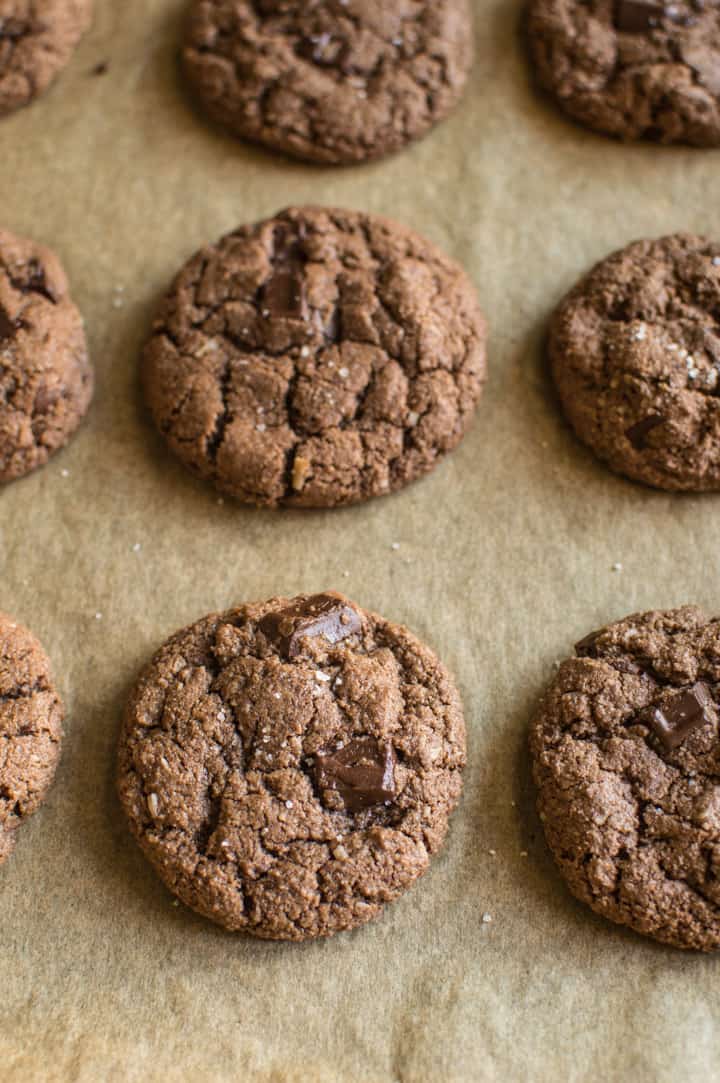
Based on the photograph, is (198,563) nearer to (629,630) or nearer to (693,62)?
(629,630)

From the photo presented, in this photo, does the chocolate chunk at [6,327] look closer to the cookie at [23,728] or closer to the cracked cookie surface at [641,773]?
the cookie at [23,728]

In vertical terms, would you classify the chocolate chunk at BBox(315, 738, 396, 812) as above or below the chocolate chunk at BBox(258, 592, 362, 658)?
below

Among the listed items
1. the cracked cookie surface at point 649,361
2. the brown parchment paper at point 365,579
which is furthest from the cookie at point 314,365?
the cracked cookie surface at point 649,361

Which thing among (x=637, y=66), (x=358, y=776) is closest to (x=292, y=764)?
(x=358, y=776)

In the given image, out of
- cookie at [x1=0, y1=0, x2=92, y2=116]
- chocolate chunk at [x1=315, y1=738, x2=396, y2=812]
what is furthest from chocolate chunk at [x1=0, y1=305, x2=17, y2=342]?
chocolate chunk at [x1=315, y1=738, x2=396, y2=812]

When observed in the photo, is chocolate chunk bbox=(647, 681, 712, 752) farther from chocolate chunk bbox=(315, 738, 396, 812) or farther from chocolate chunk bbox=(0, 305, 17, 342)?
chocolate chunk bbox=(0, 305, 17, 342)

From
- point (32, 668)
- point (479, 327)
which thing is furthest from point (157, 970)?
point (479, 327)

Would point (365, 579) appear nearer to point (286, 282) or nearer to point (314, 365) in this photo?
point (314, 365)
